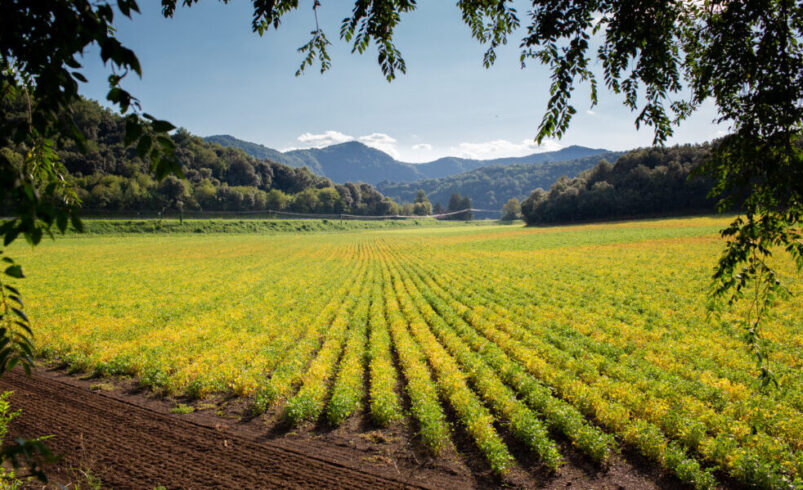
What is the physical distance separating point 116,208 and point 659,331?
11128 cm

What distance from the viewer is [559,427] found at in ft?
24.2

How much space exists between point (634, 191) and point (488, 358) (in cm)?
8960

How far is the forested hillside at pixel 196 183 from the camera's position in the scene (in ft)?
289

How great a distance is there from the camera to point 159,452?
22.1 ft

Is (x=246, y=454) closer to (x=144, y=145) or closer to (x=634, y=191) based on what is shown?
(x=144, y=145)

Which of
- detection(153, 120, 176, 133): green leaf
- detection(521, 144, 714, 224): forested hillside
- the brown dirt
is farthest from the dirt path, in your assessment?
detection(521, 144, 714, 224): forested hillside

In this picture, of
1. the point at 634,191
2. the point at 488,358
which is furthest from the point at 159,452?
the point at 634,191

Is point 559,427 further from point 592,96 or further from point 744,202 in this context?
point 592,96

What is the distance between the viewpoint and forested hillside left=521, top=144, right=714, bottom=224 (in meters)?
76.3

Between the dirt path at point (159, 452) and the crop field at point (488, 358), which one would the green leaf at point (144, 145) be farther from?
the dirt path at point (159, 452)

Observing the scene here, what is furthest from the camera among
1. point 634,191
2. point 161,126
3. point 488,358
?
point 634,191

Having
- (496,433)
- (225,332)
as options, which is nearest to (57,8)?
(496,433)

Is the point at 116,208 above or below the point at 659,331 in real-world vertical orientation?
above

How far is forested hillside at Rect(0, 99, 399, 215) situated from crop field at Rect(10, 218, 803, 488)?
4749cm
